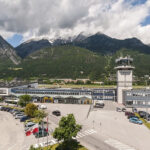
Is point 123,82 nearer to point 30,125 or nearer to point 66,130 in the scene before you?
point 30,125

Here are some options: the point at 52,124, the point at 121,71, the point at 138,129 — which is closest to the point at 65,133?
the point at 52,124

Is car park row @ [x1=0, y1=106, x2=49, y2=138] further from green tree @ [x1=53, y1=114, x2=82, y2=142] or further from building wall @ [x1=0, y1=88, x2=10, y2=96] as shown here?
building wall @ [x1=0, y1=88, x2=10, y2=96]

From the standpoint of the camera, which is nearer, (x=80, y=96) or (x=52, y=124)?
(x=52, y=124)

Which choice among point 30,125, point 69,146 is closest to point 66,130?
point 69,146

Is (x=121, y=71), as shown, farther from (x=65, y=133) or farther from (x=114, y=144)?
(x=65, y=133)

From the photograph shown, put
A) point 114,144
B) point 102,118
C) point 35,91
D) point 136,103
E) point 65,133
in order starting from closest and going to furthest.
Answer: point 65,133
point 114,144
point 102,118
point 136,103
point 35,91

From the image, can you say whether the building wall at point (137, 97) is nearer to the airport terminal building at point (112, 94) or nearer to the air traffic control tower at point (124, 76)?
the airport terminal building at point (112, 94)

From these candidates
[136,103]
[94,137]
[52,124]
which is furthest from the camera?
[136,103]
